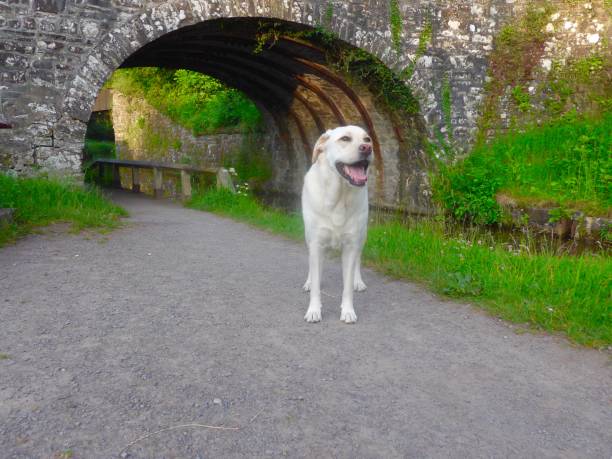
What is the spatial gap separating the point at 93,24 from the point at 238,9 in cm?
212

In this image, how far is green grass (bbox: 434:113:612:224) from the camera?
25.1ft

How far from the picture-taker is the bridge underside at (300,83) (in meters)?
8.93

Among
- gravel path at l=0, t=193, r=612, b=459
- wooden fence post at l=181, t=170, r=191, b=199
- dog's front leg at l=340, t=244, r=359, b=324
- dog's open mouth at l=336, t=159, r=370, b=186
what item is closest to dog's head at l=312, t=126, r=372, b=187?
dog's open mouth at l=336, t=159, r=370, b=186

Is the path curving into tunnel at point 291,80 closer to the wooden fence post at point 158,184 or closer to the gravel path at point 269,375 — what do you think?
the wooden fence post at point 158,184

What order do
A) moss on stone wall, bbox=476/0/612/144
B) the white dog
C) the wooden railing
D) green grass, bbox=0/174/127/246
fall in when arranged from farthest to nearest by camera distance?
the wooden railing, moss on stone wall, bbox=476/0/612/144, green grass, bbox=0/174/127/246, the white dog

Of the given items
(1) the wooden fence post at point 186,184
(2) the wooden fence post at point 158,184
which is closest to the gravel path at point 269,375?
(1) the wooden fence post at point 186,184

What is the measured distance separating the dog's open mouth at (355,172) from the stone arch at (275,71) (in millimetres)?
5155

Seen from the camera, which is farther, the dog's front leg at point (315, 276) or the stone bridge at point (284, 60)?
the stone bridge at point (284, 60)

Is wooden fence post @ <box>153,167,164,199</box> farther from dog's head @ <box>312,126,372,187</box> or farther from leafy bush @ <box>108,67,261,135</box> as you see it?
dog's head @ <box>312,126,372,187</box>

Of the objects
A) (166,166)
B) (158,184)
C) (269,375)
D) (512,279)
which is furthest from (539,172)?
(158,184)

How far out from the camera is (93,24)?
23.1ft

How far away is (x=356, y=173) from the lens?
3336 millimetres

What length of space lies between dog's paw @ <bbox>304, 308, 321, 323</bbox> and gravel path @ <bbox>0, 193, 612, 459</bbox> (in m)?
0.08

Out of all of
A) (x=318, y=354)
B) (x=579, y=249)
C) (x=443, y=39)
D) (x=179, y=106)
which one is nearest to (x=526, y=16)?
(x=443, y=39)
